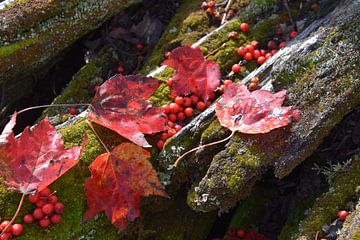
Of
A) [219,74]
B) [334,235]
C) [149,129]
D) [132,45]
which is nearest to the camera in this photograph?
[334,235]

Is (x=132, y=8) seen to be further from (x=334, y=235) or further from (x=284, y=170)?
(x=334, y=235)

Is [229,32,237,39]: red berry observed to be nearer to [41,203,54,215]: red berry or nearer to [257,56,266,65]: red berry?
[257,56,266,65]: red berry

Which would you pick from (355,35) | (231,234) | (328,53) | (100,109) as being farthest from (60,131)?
(355,35)

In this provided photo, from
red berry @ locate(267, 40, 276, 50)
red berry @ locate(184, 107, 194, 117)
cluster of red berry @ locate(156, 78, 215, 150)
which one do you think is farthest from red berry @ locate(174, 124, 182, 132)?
red berry @ locate(267, 40, 276, 50)

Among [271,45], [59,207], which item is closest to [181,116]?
[271,45]

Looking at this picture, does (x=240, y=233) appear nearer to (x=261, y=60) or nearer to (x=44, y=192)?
(x=261, y=60)

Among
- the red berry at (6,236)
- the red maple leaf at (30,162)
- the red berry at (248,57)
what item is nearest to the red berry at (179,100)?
the red berry at (248,57)
